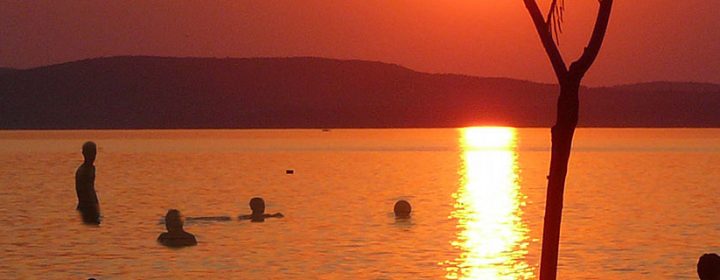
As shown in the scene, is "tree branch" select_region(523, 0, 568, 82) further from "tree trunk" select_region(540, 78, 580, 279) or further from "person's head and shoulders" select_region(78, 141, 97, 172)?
"person's head and shoulders" select_region(78, 141, 97, 172)

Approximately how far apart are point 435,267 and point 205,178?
62110 mm

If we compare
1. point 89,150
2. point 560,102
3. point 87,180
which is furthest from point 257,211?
point 560,102

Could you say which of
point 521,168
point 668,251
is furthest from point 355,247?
point 521,168

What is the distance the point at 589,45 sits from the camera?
1354cm

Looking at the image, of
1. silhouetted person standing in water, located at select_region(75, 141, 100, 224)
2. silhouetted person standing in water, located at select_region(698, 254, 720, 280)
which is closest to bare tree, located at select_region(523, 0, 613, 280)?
silhouetted person standing in water, located at select_region(698, 254, 720, 280)

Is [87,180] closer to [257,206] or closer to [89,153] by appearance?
[89,153]

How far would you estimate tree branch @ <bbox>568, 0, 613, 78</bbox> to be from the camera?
43.6 feet

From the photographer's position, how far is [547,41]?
44.6 ft

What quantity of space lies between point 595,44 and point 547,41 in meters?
0.45

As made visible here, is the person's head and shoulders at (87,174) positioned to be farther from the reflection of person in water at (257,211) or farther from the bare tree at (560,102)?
the bare tree at (560,102)

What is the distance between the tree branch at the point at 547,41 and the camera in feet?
44.5

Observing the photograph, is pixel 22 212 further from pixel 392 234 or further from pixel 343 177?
pixel 343 177

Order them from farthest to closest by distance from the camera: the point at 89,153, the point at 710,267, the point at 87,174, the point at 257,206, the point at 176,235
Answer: the point at 257,206 < the point at 176,235 < the point at 87,174 < the point at 89,153 < the point at 710,267

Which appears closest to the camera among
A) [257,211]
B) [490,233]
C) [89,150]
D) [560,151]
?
[560,151]
